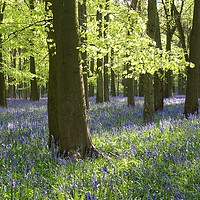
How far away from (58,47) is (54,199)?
9.35 ft

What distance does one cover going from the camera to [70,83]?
5.43 m

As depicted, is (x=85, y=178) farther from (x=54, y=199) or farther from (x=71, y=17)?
(x=71, y=17)

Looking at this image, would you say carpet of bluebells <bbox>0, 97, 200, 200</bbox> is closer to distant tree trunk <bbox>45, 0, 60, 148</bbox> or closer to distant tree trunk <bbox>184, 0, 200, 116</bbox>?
distant tree trunk <bbox>45, 0, 60, 148</bbox>

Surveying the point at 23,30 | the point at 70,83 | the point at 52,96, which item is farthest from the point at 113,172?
the point at 23,30

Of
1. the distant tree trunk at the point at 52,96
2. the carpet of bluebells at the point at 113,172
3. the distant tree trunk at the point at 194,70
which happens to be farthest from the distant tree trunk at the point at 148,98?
the distant tree trunk at the point at 52,96

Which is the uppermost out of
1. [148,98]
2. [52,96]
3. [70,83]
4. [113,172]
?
[70,83]

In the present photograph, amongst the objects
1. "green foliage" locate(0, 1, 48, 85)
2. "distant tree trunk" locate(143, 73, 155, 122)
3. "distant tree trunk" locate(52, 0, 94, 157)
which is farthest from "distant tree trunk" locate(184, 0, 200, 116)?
"distant tree trunk" locate(52, 0, 94, 157)

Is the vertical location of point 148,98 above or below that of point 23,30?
below

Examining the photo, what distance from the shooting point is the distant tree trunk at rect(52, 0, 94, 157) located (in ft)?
17.6

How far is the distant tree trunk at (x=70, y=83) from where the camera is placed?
537cm

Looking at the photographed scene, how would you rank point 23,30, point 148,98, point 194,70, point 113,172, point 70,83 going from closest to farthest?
point 113,172
point 70,83
point 23,30
point 148,98
point 194,70

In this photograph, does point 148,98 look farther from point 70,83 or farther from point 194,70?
point 70,83

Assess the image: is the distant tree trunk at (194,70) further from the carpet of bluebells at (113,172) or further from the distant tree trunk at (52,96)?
the distant tree trunk at (52,96)

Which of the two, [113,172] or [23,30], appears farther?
[23,30]
